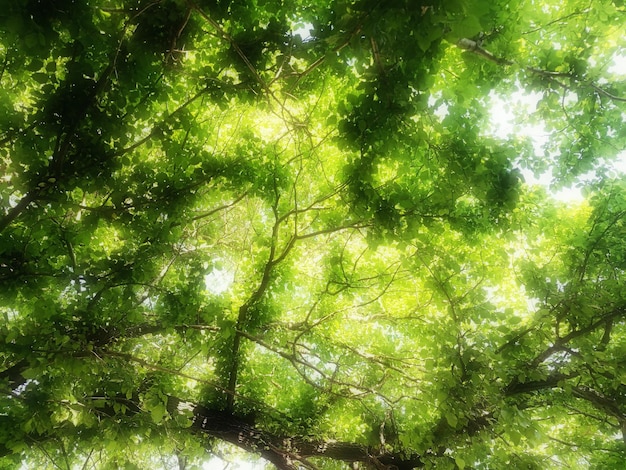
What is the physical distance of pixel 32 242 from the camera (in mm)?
3305

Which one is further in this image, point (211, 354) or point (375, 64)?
point (211, 354)

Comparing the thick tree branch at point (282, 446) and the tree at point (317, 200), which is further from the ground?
the tree at point (317, 200)

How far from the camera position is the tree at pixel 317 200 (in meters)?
2.72

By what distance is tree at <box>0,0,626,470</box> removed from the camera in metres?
2.72

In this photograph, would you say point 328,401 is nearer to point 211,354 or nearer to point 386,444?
point 386,444

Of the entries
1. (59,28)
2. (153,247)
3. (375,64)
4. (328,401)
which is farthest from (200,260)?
(328,401)

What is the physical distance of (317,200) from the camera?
3910 mm

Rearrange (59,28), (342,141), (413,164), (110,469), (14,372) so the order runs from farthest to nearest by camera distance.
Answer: (110,469) < (14,372) < (413,164) < (342,141) < (59,28)

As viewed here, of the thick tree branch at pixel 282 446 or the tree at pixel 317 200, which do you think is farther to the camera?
the thick tree branch at pixel 282 446

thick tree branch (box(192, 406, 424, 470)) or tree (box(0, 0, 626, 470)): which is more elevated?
tree (box(0, 0, 626, 470))

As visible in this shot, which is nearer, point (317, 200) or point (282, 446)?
point (317, 200)

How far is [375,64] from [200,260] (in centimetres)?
271

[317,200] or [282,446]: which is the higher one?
[317,200]

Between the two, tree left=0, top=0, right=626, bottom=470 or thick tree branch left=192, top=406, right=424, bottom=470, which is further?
thick tree branch left=192, top=406, right=424, bottom=470
